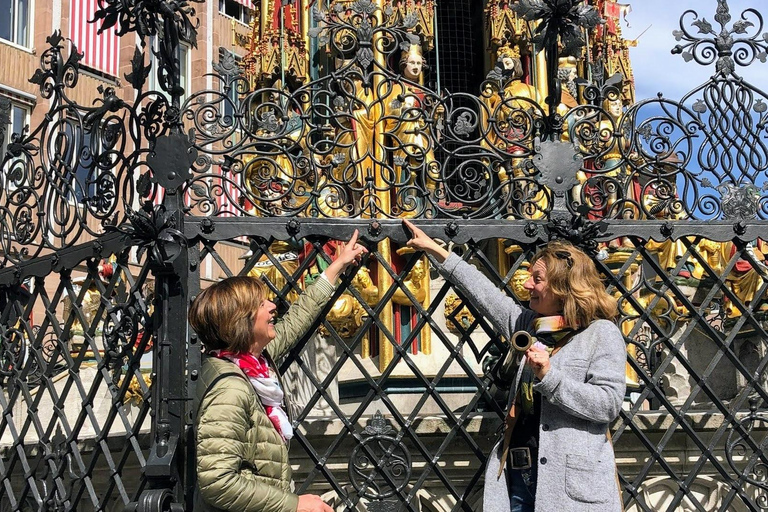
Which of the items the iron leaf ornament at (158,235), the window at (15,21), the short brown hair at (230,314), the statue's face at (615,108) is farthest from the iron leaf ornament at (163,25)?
the window at (15,21)

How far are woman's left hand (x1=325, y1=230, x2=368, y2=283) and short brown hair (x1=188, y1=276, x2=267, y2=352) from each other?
741mm

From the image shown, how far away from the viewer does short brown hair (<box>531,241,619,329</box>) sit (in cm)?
450

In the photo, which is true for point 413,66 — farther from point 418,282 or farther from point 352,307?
point 352,307

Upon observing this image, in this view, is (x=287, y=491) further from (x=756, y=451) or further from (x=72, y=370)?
(x=756, y=451)

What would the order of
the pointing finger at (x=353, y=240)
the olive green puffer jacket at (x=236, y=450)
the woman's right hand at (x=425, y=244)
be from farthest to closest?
the pointing finger at (x=353, y=240) → the woman's right hand at (x=425, y=244) → the olive green puffer jacket at (x=236, y=450)

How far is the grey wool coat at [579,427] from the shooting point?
424 centimetres

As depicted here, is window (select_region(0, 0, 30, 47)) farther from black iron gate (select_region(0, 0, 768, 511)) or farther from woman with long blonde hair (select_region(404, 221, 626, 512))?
woman with long blonde hair (select_region(404, 221, 626, 512))

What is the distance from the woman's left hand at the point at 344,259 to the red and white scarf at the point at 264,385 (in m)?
0.74

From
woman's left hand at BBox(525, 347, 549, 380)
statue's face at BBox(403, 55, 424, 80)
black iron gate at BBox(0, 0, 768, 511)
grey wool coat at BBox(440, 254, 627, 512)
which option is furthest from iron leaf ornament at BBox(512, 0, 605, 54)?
woman's left hand at BBox(525, 347, 549, 380)

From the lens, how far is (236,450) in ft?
13.3

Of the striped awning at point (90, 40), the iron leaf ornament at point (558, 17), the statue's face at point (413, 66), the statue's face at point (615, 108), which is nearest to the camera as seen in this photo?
the iron leaf ornament at point (558, 17)

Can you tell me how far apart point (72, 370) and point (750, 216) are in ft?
12.4

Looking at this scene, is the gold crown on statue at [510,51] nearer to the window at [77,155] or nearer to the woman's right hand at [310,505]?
the window at [77,155]

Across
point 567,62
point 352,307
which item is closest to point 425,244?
point 352,307
